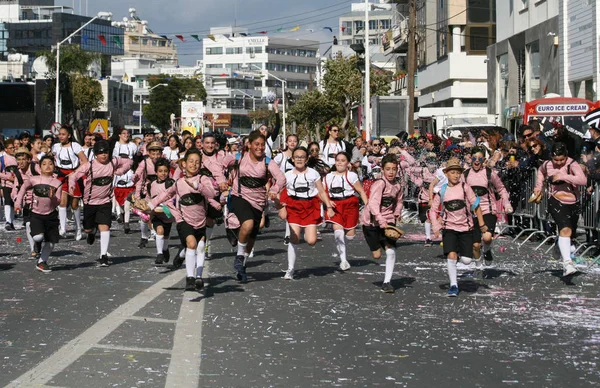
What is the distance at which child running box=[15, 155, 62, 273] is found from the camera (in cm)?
1451

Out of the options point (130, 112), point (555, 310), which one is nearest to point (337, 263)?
point (555, 310)

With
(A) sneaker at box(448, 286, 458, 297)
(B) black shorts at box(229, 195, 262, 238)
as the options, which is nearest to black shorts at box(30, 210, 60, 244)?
(B) black shorts at box(229, 195, 262, 238)

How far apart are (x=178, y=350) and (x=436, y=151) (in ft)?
58.0

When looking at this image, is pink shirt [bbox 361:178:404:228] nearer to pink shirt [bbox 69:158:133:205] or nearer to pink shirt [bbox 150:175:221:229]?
pink shirt [bbox 150:175:221:229]

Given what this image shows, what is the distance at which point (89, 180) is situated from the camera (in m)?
15.7

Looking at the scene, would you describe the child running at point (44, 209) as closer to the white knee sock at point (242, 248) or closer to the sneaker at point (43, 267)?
the sneaker at point (43, 267)

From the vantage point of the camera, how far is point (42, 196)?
1470 cm

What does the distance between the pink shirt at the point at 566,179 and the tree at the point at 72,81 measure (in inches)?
2928

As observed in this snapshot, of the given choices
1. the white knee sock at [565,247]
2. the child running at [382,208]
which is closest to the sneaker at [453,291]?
the child running at [382,208]

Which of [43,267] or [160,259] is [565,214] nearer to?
[160,259]

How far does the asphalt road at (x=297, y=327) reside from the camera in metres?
7.64

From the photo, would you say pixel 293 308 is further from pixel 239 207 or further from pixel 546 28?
pixel 546 28

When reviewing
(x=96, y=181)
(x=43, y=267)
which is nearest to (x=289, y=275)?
(x=43, y=267)

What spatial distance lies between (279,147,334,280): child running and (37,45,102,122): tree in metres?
73.6
